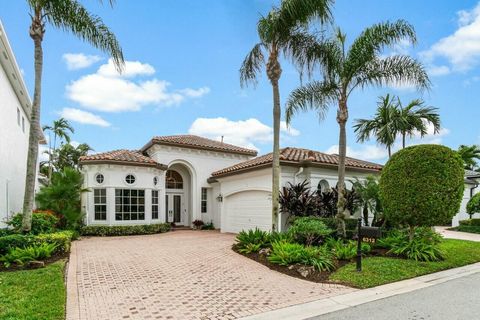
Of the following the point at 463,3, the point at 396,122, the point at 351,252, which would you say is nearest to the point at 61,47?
the point at 351,252

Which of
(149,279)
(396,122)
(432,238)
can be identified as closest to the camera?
(149,279)

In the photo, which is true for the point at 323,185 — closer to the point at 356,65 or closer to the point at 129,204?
the point at 356,65

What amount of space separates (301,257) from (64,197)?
12.3 metres

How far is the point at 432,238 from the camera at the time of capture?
11000mm

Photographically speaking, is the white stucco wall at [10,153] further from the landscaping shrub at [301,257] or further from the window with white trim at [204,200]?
the window with white trim at [204,200]

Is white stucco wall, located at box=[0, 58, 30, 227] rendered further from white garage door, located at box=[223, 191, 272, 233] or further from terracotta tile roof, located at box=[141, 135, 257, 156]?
white garage door, located at box=[223, 191, 272, 233]

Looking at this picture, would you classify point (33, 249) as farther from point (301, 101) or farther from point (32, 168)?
point (301, 101)

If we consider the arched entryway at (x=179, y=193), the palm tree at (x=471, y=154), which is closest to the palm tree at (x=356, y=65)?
the arched entryway at (x=179, y=193)

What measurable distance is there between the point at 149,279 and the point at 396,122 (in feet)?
59.6

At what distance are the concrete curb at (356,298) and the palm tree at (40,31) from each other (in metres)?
8.30

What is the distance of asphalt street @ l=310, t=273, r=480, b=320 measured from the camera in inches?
219

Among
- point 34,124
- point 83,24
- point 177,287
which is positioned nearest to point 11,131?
point 34,124

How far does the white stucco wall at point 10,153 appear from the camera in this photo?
473 inches

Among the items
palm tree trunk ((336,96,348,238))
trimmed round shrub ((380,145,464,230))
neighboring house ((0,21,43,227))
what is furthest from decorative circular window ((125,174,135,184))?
trimmed round shrub ((380,145,464,230))
